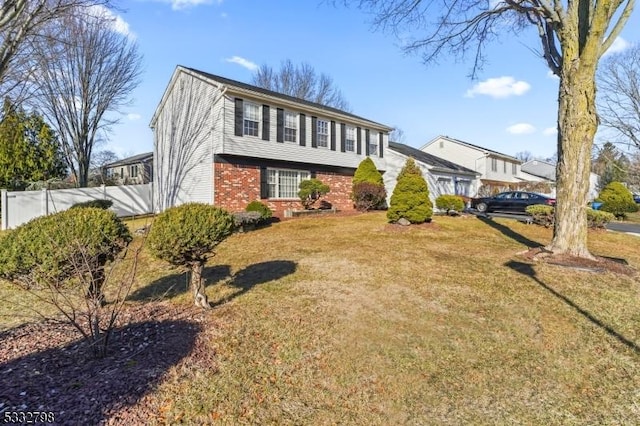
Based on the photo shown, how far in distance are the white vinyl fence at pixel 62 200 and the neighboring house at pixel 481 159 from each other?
24.5 m

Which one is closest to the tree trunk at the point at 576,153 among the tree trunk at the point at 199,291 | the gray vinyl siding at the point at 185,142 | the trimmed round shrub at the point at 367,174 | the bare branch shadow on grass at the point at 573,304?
the bare branch shadow on grass at the point at 573,304

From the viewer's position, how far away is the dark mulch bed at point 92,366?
2635mm

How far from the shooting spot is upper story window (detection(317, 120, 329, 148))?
18859mm

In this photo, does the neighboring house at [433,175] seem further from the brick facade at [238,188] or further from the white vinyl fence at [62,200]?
the white vinyl fence at [62,200]

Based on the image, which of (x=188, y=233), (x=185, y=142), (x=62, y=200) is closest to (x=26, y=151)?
(x=62, y=200)

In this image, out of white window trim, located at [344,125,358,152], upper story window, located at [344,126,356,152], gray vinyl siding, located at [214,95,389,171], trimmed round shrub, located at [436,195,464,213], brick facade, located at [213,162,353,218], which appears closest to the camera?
brick facade, located at [213,162,353,218]

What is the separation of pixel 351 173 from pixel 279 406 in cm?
1825

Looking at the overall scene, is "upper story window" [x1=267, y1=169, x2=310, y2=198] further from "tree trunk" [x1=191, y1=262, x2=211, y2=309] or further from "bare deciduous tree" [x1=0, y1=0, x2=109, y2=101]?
"tree trunk" [x1=191, y1=262, x2=211, y2=309]

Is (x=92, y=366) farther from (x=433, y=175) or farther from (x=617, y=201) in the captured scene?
(x=617, y=201)

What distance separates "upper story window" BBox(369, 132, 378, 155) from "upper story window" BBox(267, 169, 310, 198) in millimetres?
5544

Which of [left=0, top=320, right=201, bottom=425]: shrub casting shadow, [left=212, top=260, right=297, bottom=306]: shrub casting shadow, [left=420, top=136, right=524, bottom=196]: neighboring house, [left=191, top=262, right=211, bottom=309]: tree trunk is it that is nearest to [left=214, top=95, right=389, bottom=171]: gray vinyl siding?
[left=212, top=260, right=297, bottom=306]: shrub casting shadow

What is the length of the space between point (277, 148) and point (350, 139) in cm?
556

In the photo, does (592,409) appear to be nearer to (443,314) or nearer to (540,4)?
(443,314)

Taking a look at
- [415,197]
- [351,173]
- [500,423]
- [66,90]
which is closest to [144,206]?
[66,90]
